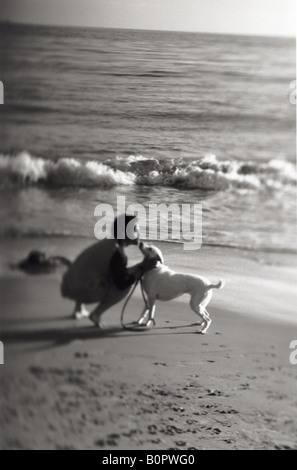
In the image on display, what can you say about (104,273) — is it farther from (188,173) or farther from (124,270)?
(188,173)

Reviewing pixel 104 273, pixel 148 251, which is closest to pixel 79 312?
pixel 104 273

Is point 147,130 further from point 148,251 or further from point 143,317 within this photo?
point 143,317

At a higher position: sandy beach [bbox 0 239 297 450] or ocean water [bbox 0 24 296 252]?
ocean water [bbox 0 24 296 252]

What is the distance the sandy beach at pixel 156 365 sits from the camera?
1502 mm

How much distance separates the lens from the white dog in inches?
59.6

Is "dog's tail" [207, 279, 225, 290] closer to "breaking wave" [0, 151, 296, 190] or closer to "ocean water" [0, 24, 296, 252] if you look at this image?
"ocean water" [0, 24, 296, 252]

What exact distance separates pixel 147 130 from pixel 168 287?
36 cm

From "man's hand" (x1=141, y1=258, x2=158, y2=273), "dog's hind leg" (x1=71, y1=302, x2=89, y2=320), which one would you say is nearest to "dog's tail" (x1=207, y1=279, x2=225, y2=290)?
"man's hand" (x1=141, y1=258, x2=158, y2=273)

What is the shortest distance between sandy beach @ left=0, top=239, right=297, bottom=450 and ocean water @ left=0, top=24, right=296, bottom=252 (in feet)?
0.29

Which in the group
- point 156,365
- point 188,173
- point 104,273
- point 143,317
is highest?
point 188,173

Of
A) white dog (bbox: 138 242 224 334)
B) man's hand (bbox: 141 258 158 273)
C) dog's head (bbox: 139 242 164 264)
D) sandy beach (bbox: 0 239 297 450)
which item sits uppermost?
dog's head (bbox: 139 242 164 264)

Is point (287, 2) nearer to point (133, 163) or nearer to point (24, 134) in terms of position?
point (133, 163)

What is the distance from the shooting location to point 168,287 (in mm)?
1520

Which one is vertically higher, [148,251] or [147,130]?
[147,130]
